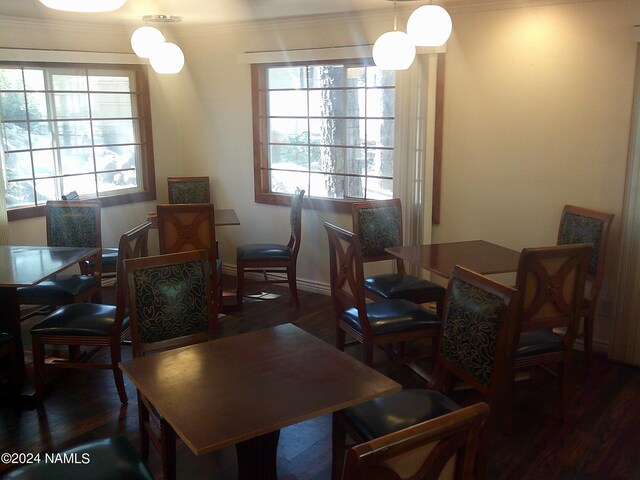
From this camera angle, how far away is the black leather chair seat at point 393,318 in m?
2.97

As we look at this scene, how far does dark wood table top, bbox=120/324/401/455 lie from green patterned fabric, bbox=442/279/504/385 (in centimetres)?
46

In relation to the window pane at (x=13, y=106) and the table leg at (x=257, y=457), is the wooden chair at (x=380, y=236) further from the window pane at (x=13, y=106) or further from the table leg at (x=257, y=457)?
the window pane at (x=13, y=106)

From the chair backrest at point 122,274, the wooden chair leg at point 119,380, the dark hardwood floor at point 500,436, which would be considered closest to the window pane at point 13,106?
the chair backrest at point 122,274

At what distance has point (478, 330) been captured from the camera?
87.7 inches

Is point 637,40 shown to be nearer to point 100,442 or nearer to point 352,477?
point 352,477

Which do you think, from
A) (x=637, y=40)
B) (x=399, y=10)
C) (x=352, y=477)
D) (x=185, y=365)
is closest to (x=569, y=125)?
(x=637, y=40)

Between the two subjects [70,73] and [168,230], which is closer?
[168,230]

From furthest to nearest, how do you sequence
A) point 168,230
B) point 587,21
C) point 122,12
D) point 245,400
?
point 122,12, point 168,230, point 587,21, point 245,400

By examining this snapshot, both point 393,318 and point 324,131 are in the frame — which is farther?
point 324,131

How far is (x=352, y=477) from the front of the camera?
1.26 meters

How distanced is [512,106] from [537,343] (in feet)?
5.42

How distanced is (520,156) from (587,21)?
85 cm

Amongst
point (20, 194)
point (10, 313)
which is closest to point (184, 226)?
point (10, 313)

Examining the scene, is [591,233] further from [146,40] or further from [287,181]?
[146,40]
